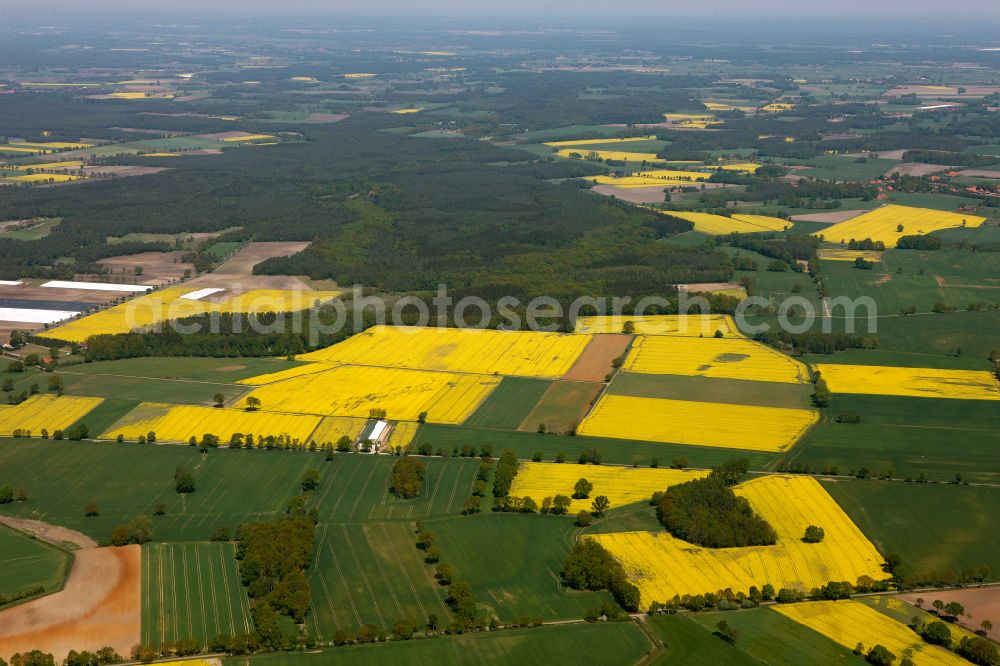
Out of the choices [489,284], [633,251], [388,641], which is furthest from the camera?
[633,251]

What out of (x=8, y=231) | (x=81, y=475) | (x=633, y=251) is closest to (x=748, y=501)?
(x=81, y=475)

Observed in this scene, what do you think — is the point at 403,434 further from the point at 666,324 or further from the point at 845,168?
the point at 845,168

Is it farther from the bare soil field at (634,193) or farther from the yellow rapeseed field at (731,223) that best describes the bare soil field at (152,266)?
the bare soil field at (634,193)

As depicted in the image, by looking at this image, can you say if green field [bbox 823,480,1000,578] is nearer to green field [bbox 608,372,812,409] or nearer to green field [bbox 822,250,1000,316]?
green field [bbox 608,372,812,409]

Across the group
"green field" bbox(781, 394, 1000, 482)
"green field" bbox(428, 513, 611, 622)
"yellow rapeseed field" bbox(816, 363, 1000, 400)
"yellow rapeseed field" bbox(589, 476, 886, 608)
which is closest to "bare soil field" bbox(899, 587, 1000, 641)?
"yellow rapeseed field" bbox(589, 476, 886, 608)

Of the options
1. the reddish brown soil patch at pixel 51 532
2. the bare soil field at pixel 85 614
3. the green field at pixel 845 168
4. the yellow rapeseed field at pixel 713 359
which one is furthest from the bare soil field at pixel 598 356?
the green field at pixel 845 168

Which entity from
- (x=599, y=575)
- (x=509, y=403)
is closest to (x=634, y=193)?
(x=509, y=403)

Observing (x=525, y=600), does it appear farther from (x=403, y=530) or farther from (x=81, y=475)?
(x=81, y=475)
